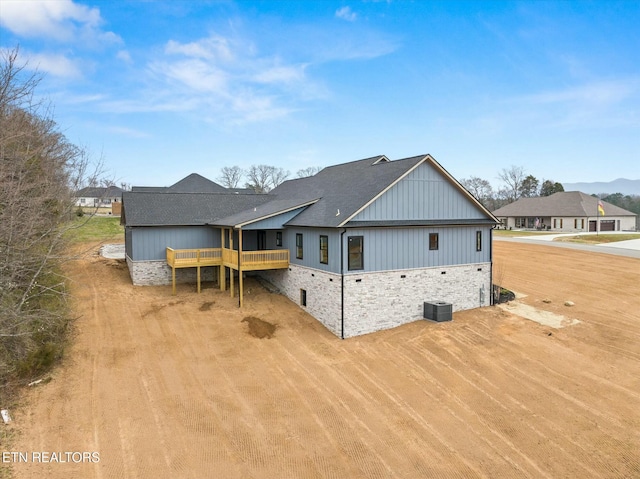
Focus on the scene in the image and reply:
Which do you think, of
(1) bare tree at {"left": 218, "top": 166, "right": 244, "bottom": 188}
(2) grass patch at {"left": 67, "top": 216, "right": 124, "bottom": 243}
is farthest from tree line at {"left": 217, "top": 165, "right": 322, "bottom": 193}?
(2) grass patch at {"left": 67, "top": 216, "right": 124, "bottom": 243}

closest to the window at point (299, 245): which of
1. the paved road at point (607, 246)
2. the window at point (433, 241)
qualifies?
the window at point (433, 241)

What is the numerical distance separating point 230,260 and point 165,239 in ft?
16.3

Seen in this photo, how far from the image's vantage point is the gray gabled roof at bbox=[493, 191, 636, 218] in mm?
56906

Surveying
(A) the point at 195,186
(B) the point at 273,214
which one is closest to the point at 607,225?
(A) the point at 195,186

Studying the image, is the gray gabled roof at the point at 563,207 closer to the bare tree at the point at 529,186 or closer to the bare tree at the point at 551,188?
the bare tree at the point at 551,188

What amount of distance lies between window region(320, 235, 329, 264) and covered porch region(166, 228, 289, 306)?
3144 millimetres

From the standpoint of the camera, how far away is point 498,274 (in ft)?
93.4

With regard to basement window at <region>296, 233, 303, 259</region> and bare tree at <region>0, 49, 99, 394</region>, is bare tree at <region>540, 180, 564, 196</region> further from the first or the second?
bare tree at <region>0, 49, 99, 394</region>

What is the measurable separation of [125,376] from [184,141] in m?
34.1

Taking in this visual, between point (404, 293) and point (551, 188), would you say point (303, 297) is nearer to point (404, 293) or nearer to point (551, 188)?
point (404, 293)

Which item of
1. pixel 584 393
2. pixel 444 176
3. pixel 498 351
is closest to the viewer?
pixel 584 393

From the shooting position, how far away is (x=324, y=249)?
18688 mm

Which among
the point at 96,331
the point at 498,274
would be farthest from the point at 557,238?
the point at 96,331

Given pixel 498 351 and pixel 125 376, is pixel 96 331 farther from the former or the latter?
pixel 498 351
